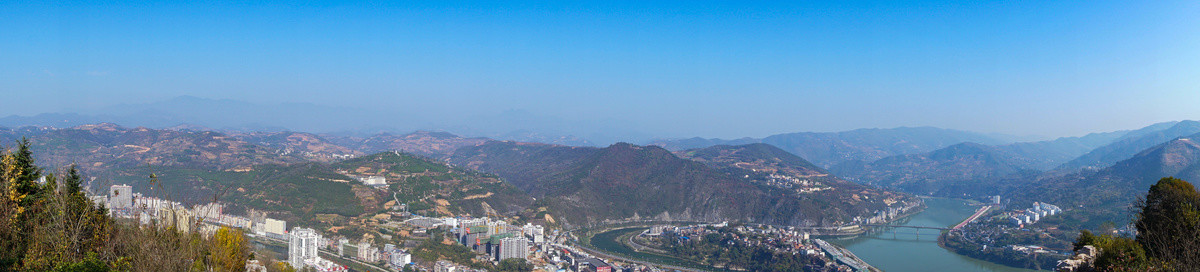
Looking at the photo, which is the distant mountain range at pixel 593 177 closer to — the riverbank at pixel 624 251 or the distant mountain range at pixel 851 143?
the riverbank at pixel 624 251

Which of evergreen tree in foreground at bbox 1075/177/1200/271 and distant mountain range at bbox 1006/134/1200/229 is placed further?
distant mountain range at bbox 1006/134/1200/229

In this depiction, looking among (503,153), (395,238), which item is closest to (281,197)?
(395,238)

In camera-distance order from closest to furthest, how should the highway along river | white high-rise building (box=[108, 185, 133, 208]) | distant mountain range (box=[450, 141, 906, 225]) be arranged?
white high-rise building (box=[108, 185, 133, 208])
the highway along river
distant mountain range (box=[450, 141, 906, 225])

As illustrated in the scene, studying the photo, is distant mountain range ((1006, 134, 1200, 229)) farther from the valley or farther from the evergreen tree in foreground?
the evergreen tree in foreground

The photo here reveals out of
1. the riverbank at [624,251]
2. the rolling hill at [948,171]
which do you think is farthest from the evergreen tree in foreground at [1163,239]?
the rolling hill at [948,171]

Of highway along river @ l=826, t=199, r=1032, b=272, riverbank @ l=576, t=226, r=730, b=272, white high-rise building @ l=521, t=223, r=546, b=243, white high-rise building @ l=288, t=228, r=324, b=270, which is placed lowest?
highway along river @ l=826, t=199, r=1032, b=272

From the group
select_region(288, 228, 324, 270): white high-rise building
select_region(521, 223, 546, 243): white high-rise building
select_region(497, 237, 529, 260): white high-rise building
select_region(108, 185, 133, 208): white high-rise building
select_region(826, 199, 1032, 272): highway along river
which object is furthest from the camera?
select_region(521, 223, 546, 243): white high-rise building

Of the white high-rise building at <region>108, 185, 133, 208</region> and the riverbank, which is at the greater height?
the white high-rise building at <region>108, 185, 133, 208</region>

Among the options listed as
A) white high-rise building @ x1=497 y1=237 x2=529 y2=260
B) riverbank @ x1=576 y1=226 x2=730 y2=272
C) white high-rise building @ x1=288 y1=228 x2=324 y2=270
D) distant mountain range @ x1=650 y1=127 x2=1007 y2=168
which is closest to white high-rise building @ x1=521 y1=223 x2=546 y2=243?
riverbank @ x1=576 y1=226 x2=730 y2=272
